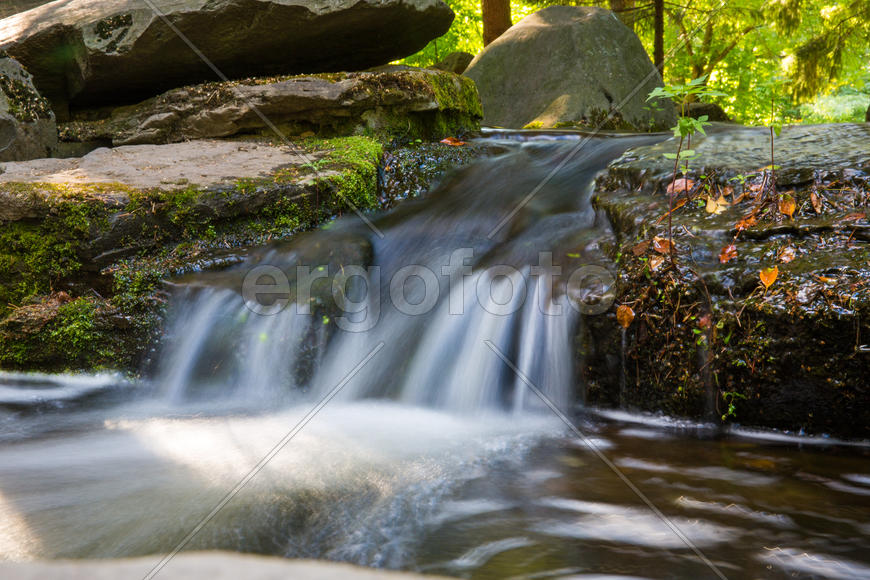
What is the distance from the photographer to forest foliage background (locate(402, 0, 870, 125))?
834 centimetres

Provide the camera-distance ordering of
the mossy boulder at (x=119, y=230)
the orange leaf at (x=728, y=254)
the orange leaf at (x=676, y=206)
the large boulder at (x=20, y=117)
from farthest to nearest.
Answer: the large boulder at (x=20, y=117)
the mossy boulder at (x=119, y=230)
the orange leaf at (x=676, y=206)
the orange leaf at (x=728, y=254)

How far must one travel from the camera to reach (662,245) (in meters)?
3.18

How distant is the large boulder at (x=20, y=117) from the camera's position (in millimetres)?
5133

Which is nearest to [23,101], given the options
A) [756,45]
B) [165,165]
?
[165,165]

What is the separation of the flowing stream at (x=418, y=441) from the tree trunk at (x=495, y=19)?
22.1 feet

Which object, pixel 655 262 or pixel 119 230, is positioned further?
pixel 119 230

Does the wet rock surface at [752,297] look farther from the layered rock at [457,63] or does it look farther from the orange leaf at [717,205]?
the layered rock at [457,63]

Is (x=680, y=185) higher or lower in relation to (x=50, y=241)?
higher

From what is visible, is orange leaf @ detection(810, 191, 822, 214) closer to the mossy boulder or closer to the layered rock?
the mossy boulder

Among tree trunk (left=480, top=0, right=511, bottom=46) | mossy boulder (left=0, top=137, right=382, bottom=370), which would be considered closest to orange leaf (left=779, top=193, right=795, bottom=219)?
mossy boulder (left=0, top=137, right=382, bottom=370)

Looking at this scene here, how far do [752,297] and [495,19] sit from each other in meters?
9.49

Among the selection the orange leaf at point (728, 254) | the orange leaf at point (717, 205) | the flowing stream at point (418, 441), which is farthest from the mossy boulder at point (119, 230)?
the orange leaf at point (728, 254)

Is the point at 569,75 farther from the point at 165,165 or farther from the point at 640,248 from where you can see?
the point at 640,248

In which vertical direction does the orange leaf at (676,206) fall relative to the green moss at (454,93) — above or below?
below
